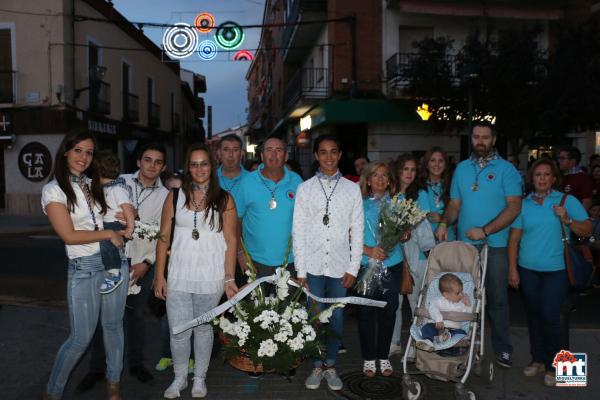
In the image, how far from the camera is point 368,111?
52.9 ft

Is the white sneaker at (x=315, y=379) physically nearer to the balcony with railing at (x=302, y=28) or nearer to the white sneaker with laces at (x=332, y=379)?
the white sneaker with laces at (x=332, y=379)

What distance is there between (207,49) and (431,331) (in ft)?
50.4

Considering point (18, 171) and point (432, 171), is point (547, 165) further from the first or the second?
point (18, 171)

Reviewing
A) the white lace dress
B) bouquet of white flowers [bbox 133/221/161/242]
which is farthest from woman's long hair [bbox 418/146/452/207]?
bouquet of white flowers [bbox 133/221/161/242]

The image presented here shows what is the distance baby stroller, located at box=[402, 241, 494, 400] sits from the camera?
13.3 feet

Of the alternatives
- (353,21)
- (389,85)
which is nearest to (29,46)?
(353,21)

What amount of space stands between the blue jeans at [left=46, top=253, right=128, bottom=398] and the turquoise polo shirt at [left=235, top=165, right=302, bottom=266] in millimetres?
1194

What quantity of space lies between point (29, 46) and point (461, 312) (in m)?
18.1

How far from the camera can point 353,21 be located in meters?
16.6

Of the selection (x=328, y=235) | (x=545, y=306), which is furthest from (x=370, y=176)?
(x=545, y=306)

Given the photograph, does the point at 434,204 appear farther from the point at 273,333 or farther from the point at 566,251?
the point at 273,333

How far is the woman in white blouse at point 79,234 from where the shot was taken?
3.51 metres

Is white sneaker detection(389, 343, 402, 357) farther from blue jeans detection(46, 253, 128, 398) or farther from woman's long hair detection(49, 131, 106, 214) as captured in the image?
woman's long hair detection(49, 131, 106, 214)

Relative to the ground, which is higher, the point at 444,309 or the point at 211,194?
the point at 211,194
